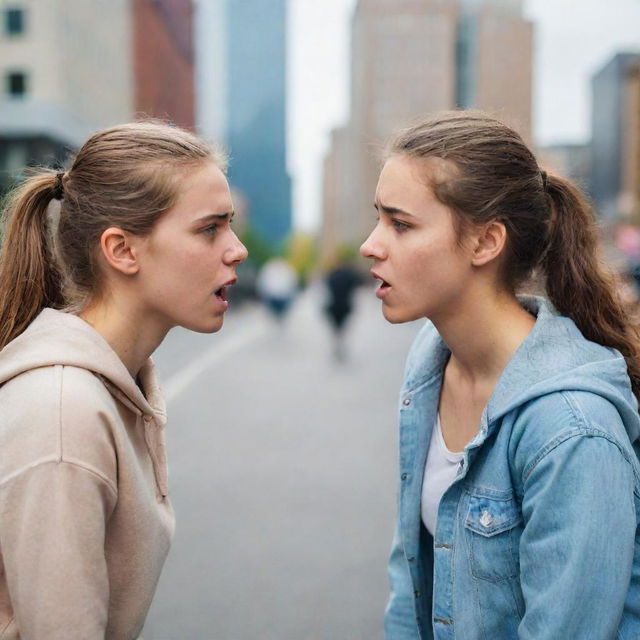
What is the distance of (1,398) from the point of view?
5.96ft

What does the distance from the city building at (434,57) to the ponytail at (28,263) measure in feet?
356

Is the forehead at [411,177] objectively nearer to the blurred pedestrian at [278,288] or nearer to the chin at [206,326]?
the chin at [206,326]

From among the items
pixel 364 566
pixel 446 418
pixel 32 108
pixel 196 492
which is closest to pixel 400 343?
pixel 196 492

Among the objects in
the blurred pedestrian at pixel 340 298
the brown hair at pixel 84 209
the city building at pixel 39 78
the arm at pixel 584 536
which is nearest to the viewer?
the arm at pixel 584 536

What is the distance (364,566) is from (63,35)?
4258 cm

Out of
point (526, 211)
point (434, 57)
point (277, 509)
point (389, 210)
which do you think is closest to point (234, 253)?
point (389, 210)

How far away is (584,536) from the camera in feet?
5.91

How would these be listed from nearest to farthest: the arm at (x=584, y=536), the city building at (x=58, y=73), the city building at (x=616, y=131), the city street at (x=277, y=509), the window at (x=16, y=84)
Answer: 1. the arm at (x=584, y=536)
2. the city street at (x=277, y=509)
3. the city building at (x=58, y=73)
4. the window at (x=16, y=84)
5. the city building at (x=616, y=131)

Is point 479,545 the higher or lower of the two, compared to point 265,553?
higher

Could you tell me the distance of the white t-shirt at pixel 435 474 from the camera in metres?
2.34

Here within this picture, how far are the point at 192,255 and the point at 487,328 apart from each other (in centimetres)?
80

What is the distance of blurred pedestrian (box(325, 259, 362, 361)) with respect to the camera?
17.3 meters

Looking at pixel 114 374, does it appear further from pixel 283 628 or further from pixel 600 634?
pixel 283 628

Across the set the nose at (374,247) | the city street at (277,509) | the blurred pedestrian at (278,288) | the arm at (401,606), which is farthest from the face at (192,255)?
the blurred pedestrian at (278,288)
